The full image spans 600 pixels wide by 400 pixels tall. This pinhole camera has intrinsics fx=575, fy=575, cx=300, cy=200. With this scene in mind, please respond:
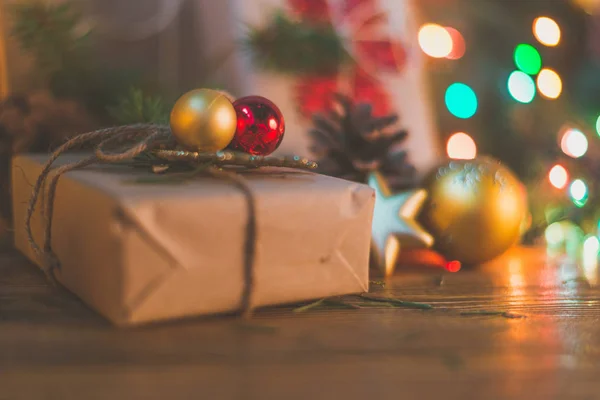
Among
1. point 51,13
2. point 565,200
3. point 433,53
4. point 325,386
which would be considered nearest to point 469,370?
point 325,386

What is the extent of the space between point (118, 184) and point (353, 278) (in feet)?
0.75

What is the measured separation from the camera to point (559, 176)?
93 cm

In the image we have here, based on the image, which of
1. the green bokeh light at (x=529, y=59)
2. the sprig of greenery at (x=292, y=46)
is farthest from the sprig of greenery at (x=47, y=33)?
the green bokeh light at (x=529, y=59)

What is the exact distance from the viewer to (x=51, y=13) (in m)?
0.85

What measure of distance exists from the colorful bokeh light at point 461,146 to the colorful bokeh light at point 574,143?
0.21 meters

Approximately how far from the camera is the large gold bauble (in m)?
Answer: 0.68

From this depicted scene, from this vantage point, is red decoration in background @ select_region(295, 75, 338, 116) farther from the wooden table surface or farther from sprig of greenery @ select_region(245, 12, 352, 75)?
the wooden table surface

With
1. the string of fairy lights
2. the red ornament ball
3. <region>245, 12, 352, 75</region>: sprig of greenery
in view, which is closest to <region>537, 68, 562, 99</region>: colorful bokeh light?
the string of fairy lights

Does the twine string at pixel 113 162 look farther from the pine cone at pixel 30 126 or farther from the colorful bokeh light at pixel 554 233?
the colorful bokeh light at pixel 554 233

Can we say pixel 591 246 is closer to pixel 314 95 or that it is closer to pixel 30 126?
pixel 314 95

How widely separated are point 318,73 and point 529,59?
40cm

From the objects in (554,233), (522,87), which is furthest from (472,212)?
(522,87)

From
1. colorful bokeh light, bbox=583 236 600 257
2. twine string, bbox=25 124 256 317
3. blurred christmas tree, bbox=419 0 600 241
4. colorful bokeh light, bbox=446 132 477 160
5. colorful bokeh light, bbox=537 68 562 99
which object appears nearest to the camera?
twine string, bbox=25 124 256 317

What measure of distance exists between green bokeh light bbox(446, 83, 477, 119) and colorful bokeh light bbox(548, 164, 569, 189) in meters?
0.28
